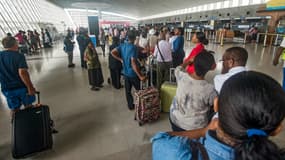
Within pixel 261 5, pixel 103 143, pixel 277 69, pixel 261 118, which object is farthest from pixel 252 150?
pixel 261 5

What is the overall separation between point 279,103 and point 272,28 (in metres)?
16.8

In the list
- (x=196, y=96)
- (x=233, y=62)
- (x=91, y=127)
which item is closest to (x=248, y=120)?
(x=196, y=96)

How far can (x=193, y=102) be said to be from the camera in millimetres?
1409

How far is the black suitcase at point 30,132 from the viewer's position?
197 cm

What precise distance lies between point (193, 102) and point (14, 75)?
2.30m

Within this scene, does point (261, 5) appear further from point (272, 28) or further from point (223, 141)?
point (223, 141)

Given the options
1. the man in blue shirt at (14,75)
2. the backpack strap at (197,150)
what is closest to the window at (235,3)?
the man in blue shirt at (14,75)

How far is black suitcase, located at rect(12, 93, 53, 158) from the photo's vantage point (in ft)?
6.46

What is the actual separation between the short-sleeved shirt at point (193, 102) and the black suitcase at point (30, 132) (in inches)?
66.3

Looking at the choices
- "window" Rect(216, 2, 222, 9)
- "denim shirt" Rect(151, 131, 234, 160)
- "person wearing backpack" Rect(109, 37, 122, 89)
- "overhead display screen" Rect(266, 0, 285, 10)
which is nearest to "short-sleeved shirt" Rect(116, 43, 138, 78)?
"person wearing backpack" Rect(109, 37, 122, 89)

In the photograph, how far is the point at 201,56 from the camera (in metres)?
1.44

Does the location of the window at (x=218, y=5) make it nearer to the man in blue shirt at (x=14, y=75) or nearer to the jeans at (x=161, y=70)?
the jeans at (x=161, y=70)

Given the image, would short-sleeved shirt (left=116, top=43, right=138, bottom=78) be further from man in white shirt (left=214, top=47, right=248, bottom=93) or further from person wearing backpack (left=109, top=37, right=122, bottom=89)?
man in white shirt (left=214, top=47, right=248, bottom=93)

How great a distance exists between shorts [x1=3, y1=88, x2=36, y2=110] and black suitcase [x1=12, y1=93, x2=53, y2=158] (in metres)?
0.40
